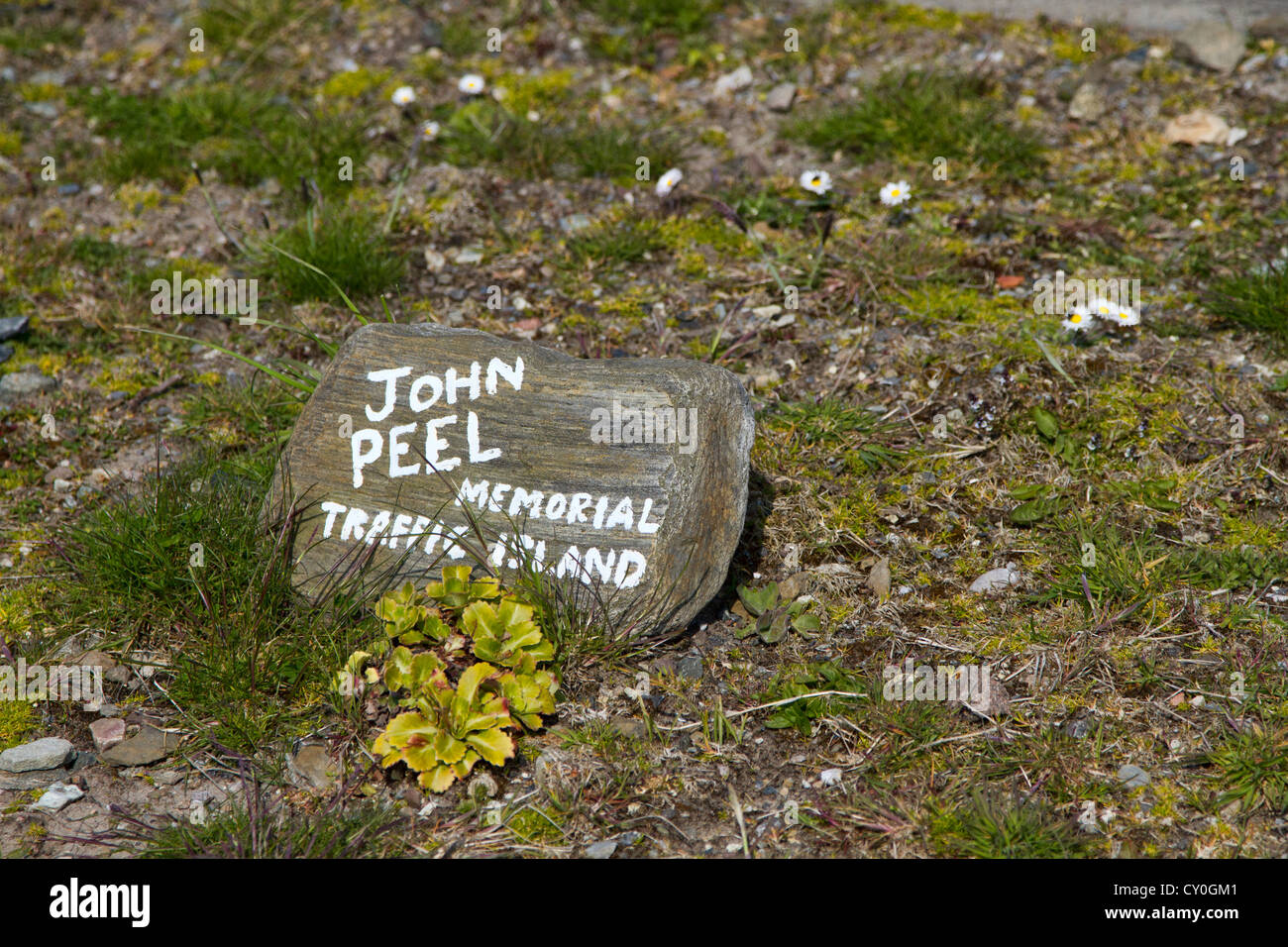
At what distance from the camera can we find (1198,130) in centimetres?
599

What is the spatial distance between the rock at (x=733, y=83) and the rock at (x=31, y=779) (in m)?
5.06

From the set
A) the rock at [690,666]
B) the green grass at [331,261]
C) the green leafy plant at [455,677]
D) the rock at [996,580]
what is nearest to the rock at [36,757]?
the green leafy plant at [455,677]

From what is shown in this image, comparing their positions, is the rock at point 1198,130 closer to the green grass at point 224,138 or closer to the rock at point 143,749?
the green grass at point 224,138

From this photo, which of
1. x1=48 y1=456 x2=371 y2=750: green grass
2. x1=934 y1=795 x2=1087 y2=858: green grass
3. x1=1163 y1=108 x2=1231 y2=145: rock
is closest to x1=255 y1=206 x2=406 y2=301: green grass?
x1=48 y1=456 x2=371 y2=750: green grass

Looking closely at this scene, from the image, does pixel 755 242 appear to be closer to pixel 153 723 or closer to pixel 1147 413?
pixel 1147 413

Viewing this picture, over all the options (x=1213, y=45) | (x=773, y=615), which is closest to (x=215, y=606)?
(x=773, y=615)

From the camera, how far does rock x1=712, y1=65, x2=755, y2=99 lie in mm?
6652

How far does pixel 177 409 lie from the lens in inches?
197

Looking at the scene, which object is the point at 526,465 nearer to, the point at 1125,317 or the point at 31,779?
the point at 31,779

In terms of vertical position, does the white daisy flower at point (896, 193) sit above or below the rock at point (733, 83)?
below

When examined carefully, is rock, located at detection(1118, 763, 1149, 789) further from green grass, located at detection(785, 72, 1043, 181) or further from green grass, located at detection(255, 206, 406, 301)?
green grass, located at detection(255, 206, 406, 301)

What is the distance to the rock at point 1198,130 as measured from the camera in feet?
19.6

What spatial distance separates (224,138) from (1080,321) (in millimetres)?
4872

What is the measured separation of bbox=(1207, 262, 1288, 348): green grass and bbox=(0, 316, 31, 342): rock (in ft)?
18.2
